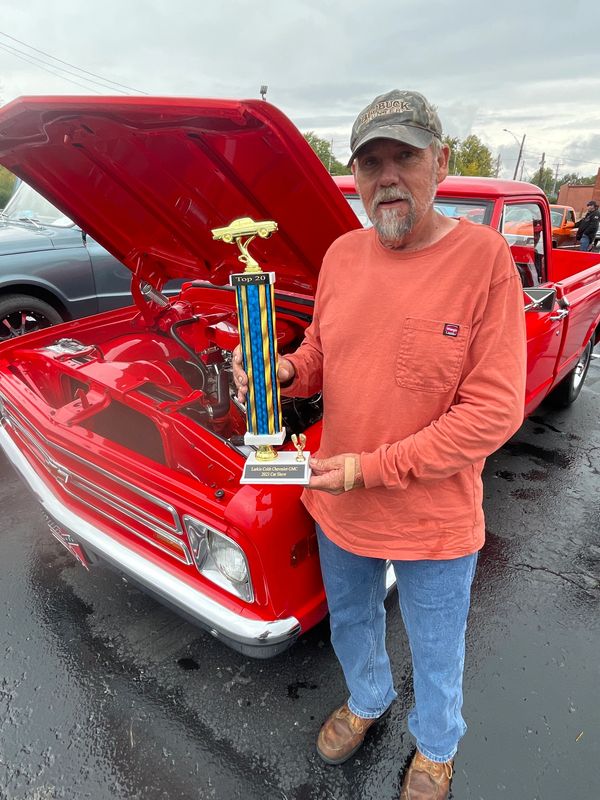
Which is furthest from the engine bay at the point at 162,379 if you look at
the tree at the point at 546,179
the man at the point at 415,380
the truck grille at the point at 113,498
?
the tree at the point at 546,179

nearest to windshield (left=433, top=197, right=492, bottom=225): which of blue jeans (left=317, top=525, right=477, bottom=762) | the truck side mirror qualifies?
the truck side mirror

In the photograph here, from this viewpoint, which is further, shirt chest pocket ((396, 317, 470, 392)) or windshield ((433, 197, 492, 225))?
windshield ((433, 197, 492, 225))

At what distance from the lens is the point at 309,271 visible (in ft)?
7.72

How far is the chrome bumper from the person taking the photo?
1.51 metres

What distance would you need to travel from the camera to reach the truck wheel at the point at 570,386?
4496 mm

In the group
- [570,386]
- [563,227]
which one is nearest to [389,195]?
[570,386]

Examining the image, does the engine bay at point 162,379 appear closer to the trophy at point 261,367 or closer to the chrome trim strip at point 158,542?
the chrome trim strip at point 158,542

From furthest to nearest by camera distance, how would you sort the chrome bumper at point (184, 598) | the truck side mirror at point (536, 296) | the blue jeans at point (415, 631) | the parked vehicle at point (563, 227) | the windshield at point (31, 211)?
the parked vehicle at point (563, 227) → the windshield at point (31, 211) → the truck side mirror at point (536, 296) → the chrome bumper at point (184, 598) → the blue jeans at point (415, 631)

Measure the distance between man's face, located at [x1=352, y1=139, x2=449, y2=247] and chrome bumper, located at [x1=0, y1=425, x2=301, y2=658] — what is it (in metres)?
1.17

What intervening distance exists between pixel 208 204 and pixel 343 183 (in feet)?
4.89

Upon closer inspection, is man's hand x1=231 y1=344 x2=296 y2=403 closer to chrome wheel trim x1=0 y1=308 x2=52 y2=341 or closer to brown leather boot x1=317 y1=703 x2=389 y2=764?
brown leather boot x1=317 y1=703 x2=389 y2=764

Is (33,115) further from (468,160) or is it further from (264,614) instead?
(468,160)

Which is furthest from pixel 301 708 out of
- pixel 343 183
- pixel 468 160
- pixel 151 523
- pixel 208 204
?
pixel 468 160

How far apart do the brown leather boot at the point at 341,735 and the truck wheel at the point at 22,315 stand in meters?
3.94
